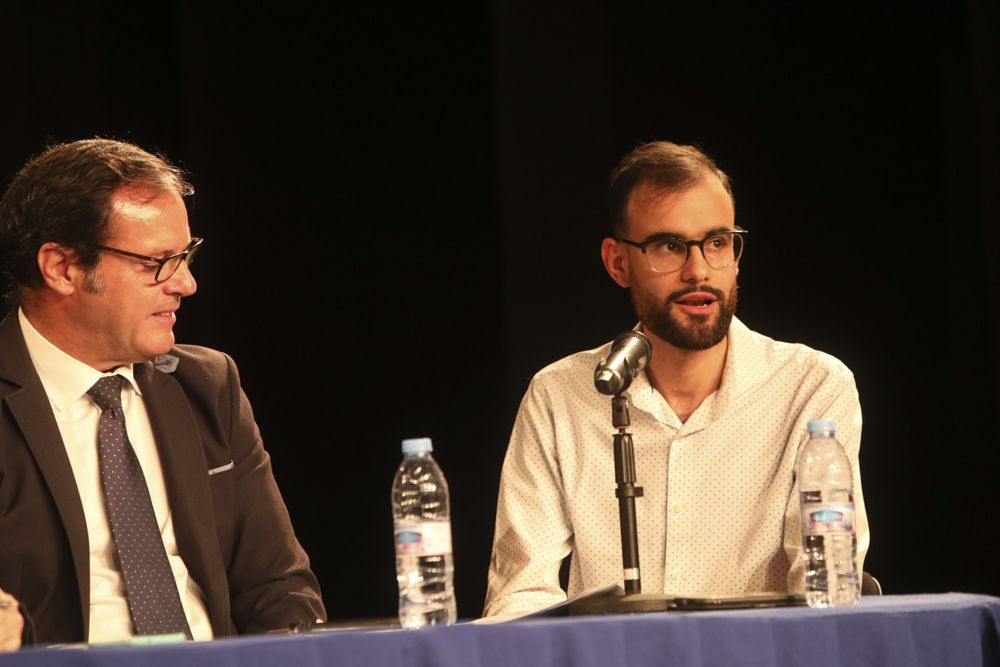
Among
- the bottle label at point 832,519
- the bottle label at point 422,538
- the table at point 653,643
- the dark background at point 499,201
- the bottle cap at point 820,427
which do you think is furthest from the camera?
the dark background at point 499,201

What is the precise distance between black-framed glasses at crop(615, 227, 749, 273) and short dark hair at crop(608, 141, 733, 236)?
0.11m

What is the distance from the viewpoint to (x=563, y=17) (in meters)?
4.25

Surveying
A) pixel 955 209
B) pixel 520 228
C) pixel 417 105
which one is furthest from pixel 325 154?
pixel 955 209

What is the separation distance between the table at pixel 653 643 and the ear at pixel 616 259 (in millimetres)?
1238

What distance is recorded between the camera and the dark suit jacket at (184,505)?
2301 millimetres

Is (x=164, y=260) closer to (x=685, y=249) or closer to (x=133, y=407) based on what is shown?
(x=133, y=407)

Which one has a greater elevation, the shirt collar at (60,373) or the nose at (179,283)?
the nose at (179,283)

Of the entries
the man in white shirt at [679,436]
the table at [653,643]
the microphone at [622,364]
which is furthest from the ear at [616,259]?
the table at [653,643]

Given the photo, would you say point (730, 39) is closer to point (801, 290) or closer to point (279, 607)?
point (801, 290)

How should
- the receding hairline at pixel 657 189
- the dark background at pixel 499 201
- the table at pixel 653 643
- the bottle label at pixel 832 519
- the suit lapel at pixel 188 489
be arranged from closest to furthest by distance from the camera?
the table at pixel 653 643
the bottle label at pixel 832 519
the suit lapel at pixel 188 489
the receding hairline at pixel 657 189
the dark background at pixel 499 201

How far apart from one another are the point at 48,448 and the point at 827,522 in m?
1.41

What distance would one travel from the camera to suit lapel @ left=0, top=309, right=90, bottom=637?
230cm

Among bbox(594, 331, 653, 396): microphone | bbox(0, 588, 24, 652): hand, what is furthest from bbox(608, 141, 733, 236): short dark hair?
bbox(0, 588, 24, 652): hand

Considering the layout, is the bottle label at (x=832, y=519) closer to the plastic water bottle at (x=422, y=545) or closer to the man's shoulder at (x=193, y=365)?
the plastic water bottle at (x=422, y=545)
